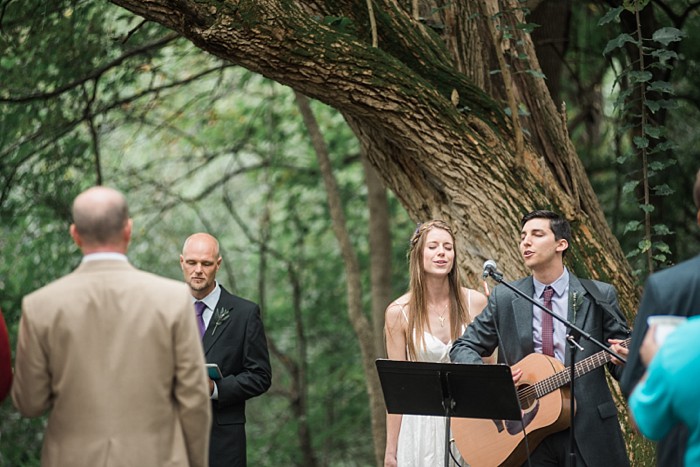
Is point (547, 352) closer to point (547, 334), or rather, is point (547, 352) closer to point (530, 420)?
point (547, 334)

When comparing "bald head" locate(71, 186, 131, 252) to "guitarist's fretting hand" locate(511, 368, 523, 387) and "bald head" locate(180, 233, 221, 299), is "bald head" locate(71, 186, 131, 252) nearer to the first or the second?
"bald head" locate(180, 233, 221, 299)

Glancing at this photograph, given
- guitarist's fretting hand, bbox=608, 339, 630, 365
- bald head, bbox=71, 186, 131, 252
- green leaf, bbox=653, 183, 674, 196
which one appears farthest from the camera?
green leaf, bbox=653, 183, 674, 196

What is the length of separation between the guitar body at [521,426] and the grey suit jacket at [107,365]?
228 centimetres

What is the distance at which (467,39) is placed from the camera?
7.84 metres

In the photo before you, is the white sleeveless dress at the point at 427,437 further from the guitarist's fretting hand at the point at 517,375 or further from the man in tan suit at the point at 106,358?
the man in tan suit at the point at 106,358

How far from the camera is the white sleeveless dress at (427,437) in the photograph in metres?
6.34

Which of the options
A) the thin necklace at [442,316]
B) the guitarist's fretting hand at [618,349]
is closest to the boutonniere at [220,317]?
the thin necklace at [442,316]

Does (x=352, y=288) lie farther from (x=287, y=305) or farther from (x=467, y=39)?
(x=287, y=305)

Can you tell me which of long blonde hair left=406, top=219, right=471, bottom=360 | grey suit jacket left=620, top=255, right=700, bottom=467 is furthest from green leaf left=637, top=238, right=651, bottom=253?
grey suit jacket left=620, top=255, right=700, bottom=467

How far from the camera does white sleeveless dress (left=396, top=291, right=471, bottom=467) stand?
6.34m

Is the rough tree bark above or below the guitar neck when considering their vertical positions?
above

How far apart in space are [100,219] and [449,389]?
2.25 m

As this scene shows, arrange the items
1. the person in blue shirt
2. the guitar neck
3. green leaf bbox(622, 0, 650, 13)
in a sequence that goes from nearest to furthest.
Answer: the person in blue shirt, the guitar neck, green leaf bbox(622, 0, 650, 13)

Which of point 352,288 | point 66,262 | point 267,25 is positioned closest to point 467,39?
point 267,25
